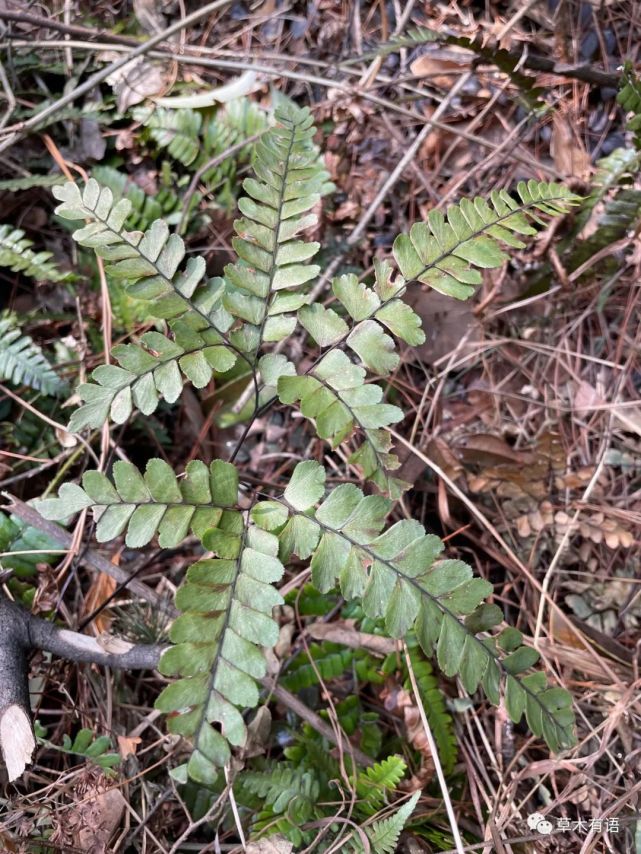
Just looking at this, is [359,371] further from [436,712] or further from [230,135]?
[230,135]

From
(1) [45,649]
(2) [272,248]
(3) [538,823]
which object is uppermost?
(2) [272,248]

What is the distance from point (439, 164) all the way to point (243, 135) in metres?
0.72

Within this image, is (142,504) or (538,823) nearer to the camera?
(142,504)

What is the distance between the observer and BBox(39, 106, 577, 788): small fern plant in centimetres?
116

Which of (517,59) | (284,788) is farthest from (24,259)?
(284,788)

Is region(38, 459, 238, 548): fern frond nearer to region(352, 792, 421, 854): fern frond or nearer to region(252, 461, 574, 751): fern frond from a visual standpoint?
region(252, 461, 574, 751): fern frond

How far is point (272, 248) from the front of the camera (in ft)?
4.66

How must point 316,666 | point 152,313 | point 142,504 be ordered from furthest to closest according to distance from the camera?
point 316,666 < point 152,313 < point 142,504

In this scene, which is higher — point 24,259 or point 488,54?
point 488,54

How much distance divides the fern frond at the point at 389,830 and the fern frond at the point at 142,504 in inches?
29.9

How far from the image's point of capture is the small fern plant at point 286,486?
1.16 metres

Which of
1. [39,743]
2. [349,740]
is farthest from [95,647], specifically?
[349,740]

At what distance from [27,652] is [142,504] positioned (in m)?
0.54

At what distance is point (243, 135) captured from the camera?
7.67 feet
